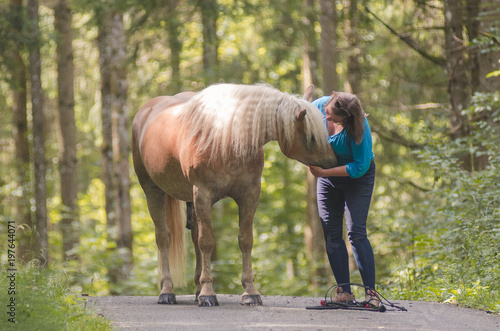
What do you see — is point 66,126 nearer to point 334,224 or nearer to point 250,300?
point 250,300

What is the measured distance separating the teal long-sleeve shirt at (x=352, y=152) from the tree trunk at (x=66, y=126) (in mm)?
10099

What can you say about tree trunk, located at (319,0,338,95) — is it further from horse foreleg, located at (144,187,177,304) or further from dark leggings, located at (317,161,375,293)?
dark leggings, located at (317,161,375,293)

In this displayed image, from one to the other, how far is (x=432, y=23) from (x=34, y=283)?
9.64m

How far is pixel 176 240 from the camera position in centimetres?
Result: 723

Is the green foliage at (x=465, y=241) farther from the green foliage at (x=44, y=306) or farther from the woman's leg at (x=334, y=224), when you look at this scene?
the green foliage at (x=44, y=306)

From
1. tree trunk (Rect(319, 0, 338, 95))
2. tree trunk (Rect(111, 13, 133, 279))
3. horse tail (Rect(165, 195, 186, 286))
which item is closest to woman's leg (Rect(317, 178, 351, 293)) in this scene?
horse tail (Rect(165, 195, 186, 286))

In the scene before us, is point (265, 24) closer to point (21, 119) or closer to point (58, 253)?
point (21, 119)

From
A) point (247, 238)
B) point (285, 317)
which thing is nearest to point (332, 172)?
point (247, 238)

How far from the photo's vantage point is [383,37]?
473 inches

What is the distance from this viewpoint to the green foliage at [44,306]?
4.20 metres

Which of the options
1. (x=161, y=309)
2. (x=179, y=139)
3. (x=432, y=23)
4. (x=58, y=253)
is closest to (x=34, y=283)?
(x=161, y=309)

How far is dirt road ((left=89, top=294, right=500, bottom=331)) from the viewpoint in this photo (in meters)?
4.70

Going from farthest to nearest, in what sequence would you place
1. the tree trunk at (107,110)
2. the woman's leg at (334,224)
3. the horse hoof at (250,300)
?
1. the tree trunk at (107,110)
2. the horse hoof at (250,300)
3. the woman's leg at (334,224)

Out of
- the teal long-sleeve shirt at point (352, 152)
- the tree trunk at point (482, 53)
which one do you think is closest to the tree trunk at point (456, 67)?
the tree trunk at point (482, 53)
